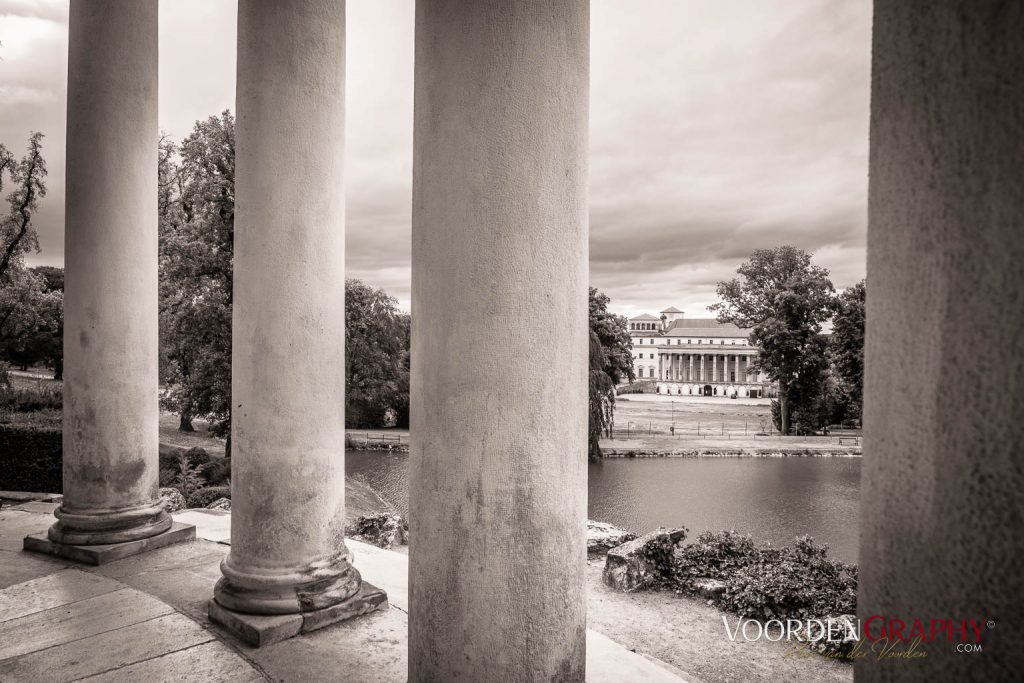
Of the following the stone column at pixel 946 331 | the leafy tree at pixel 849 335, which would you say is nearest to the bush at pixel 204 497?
the stone column at pixel 946 331

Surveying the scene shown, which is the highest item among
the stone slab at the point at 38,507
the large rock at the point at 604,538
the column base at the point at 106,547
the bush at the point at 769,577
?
the column base at the point at 106,547

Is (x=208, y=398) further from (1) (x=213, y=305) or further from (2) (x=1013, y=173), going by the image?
(2) (x=1013, y=173)

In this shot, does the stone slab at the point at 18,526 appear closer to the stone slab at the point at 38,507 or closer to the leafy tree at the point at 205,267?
the stone slab at the point at 38,507

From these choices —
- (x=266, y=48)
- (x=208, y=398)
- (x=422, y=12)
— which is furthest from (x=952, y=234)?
(x=208, y=398)

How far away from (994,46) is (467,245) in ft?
21.4

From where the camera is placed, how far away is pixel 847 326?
186m

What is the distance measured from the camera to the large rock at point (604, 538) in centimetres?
5278

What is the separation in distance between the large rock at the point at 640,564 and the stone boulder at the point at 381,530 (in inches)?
568

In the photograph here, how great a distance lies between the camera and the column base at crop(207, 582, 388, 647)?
17.1 m

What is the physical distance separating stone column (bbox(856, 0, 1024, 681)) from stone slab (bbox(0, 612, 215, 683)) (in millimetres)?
17225

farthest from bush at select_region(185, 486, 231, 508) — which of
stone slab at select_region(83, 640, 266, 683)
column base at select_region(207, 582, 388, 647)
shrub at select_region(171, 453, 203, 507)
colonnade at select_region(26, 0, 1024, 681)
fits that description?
stone slab at select_region(83, 640, 266, 683)

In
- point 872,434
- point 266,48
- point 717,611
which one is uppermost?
point 266,48

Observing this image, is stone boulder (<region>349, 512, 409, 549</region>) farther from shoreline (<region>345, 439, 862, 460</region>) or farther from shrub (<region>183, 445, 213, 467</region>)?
shoreline (<region>345, 439, 862, 460</region>)

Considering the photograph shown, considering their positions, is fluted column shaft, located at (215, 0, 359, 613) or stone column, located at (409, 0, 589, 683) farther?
fluted column shaft, located at (215, 0, 359, 613)
